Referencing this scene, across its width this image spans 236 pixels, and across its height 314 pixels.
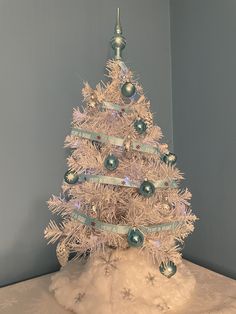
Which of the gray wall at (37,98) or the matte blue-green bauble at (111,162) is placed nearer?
the matte blue-green bauble at (111,162)

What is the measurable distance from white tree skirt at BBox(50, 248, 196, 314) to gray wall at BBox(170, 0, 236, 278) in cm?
38

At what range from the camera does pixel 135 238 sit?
760mm

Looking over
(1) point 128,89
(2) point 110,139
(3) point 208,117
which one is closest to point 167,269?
(2) point 110,139

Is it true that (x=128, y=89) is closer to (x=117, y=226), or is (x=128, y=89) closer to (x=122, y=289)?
(x=117, y=226)

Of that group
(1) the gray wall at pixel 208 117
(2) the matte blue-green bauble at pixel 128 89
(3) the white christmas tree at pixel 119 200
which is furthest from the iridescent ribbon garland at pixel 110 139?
(1) the gray wall at pixel 208 117

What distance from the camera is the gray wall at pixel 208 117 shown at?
1.16 m

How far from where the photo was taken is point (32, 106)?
1.10m

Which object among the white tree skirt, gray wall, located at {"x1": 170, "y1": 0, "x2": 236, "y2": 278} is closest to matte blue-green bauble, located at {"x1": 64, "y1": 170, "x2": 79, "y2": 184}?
the white tree skirt

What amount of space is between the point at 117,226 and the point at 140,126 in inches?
10.0

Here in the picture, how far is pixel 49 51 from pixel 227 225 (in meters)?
0.87

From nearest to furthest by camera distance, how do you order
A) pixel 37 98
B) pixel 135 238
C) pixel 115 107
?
1. pixel 135 238
2. pixel 115 107
3. pixel 37 98

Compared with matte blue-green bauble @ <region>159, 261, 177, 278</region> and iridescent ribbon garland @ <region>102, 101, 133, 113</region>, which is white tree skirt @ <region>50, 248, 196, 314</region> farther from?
iridescent ribbon garland @ <region>102, 101, 133, 113</region>

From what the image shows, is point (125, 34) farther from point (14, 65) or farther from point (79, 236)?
point (79, 236)

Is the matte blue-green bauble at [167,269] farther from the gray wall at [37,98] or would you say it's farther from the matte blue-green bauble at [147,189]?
the gray wall at [37,98]
